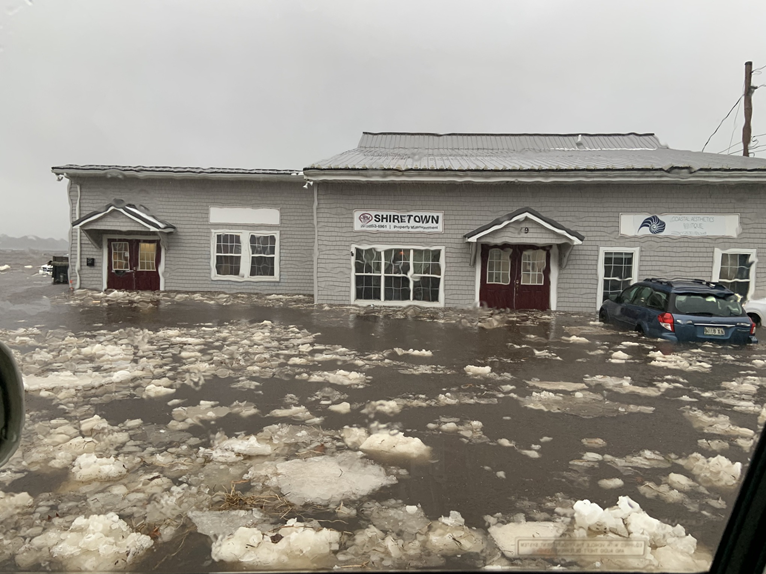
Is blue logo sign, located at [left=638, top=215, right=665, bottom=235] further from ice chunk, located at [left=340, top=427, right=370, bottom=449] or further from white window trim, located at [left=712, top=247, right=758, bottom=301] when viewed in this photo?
ice chunk, located at [left=340, top=427, right=370, bottom=449]

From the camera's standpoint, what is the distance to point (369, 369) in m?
6.95

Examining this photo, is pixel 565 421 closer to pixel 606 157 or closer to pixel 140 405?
pixel 140 405

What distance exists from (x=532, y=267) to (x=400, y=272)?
4.31 m

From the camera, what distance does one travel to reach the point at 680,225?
1350cm

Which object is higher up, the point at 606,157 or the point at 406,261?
the point at 606,157

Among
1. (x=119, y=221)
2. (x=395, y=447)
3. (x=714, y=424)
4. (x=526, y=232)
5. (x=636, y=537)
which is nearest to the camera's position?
(x=636, y=537)

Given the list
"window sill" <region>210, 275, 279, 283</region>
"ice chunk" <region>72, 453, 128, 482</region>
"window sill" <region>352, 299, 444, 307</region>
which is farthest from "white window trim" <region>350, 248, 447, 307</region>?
"ice chunk" <region>72, 453, 128, 482</region>

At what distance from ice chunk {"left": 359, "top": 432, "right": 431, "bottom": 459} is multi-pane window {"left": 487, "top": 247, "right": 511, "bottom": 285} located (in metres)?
10.8

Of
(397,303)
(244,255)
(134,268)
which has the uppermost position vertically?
(244,255)

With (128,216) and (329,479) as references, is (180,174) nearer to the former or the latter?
(128,216)

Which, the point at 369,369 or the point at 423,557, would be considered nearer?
the point at 423,557

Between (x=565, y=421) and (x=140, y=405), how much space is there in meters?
4.85

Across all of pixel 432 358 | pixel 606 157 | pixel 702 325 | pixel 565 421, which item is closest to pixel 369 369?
pixel 432 358

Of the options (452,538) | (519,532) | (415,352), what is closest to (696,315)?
(415,352)
